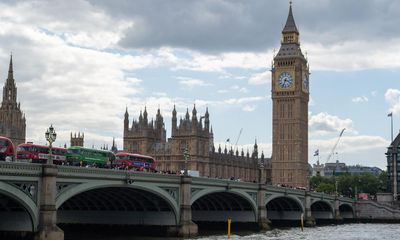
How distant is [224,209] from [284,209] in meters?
22.7

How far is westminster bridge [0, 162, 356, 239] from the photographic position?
50.6 meters

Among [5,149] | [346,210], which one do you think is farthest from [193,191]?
[346,210]

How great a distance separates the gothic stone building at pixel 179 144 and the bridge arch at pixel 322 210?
2042cm

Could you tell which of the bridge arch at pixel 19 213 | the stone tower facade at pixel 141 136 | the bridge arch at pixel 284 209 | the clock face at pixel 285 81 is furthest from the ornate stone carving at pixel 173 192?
the clock face at pixel 285 81

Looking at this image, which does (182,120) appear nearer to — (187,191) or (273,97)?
(273,97)

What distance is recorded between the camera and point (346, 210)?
150500 mm

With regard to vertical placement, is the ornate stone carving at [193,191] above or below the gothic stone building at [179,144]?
below

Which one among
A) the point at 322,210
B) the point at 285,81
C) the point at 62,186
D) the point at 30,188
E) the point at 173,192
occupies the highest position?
the point at 285,81

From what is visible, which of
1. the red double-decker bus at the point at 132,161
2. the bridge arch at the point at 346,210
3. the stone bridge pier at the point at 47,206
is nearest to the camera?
the stone bridge pier at the point at 47,206

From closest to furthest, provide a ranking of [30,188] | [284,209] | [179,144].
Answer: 1. [30,188]
2. [284,209]
3. [179,144]

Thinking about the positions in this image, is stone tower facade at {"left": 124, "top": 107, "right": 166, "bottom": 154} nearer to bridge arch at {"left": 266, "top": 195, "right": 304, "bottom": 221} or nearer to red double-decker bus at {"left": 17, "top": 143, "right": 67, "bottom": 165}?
bridge arch at {"left": 266, "top": 195, "right": 304, "bottom": 221}

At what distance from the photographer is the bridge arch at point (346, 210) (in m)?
147

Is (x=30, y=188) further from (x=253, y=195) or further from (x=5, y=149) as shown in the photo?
(x=253, y=195)

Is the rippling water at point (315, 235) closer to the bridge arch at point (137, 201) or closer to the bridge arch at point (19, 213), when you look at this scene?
the bridge arch at point (137, 201)
